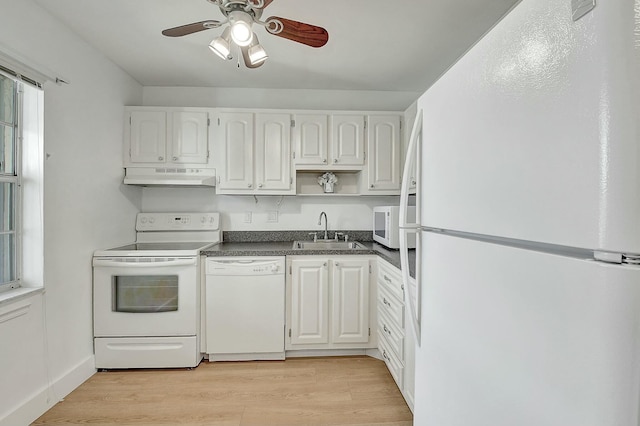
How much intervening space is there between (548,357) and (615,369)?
0.11 meters

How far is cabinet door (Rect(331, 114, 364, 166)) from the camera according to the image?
2730 millimetres

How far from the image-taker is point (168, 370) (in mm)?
2260

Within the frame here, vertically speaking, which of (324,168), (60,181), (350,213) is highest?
(324,168)

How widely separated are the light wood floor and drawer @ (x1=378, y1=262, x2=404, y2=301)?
686mm

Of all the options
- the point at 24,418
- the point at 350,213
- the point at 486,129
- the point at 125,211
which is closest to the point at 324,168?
the point at 350,213

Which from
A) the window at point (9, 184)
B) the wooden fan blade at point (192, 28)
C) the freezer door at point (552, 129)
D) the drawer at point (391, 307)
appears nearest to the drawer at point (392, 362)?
the drawer at point (391, 307)

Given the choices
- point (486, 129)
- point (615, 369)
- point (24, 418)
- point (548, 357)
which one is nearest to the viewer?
point (615, 369)

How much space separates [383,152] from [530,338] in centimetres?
237

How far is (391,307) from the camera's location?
206 cm

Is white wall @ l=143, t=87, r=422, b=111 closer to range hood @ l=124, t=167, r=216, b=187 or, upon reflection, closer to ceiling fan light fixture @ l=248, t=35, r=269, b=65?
range hood @ l=124, t=167, r=216, b=187

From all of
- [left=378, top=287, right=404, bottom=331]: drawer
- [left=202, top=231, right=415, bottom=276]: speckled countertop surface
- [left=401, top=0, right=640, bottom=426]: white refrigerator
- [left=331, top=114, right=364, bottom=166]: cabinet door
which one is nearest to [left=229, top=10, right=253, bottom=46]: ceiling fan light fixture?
[left=401, top=0, right=640, bottom=426]: white refrigerator

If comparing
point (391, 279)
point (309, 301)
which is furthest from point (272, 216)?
point (391, 279)

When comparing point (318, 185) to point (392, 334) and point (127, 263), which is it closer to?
point (392, 334)

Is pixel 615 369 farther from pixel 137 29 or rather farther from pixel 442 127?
pixel 137 29
